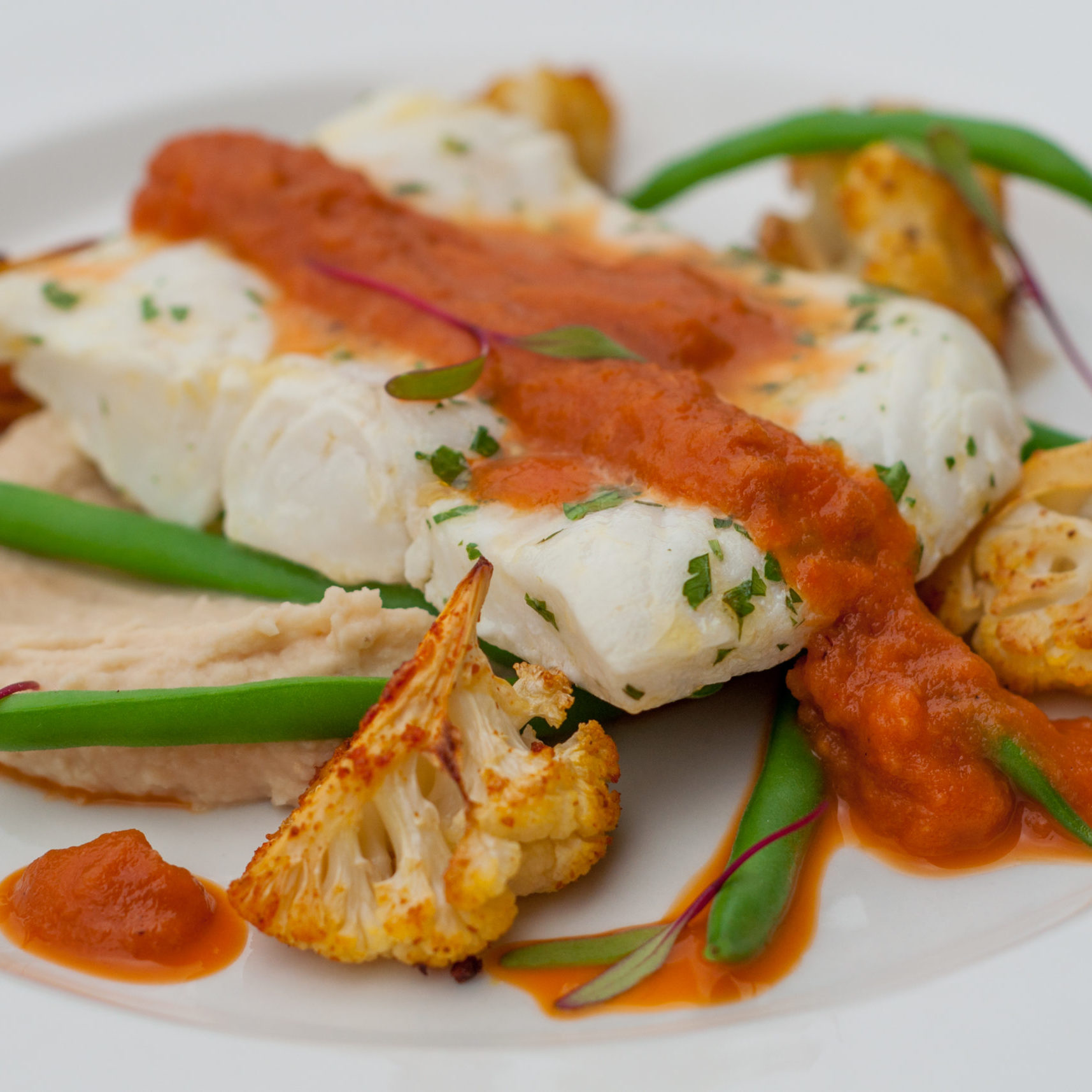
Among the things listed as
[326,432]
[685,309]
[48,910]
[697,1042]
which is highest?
[685,309]

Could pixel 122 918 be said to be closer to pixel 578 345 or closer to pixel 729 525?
pixel 729 525

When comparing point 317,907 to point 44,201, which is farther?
point 44,201

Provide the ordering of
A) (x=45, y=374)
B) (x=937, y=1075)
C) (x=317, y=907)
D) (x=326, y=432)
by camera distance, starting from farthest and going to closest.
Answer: (x=45, y=374) → (x=326, y=432) → (x=317, y=907) → (x=937, y=1075)

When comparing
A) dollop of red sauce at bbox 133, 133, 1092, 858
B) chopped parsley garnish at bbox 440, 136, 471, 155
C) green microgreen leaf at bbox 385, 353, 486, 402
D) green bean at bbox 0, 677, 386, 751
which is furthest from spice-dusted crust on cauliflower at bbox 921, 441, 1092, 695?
chopped parsley garnish at bbox 440, 136, 471, 155

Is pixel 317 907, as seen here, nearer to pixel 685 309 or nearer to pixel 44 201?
pixel 685 309

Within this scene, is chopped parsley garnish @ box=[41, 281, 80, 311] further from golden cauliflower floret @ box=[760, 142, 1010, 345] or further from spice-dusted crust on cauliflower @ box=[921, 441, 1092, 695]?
spice-dusted crust on cauliflower @ box=[921, 441, 1092, 695]

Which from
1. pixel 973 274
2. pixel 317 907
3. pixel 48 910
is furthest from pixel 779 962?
pixel 973 274
